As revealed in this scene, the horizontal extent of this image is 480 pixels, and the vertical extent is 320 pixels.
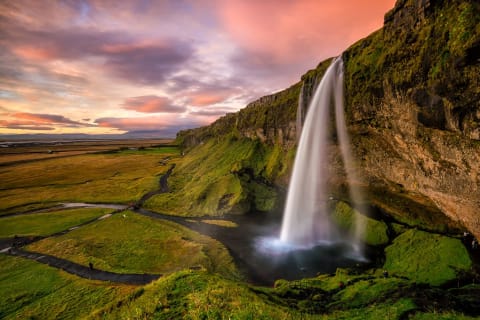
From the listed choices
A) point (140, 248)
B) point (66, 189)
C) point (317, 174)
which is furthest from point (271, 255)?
point (66, 189)

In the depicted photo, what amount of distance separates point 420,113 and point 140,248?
136 ft

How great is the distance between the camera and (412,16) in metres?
25.7

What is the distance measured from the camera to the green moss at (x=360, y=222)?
33.4 meters

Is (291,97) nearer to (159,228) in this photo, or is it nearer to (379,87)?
(379,87)

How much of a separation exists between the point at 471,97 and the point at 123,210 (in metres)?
64.5

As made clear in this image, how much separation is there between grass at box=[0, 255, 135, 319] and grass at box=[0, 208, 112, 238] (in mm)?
17605

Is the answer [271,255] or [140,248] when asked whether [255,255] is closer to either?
[271,255]

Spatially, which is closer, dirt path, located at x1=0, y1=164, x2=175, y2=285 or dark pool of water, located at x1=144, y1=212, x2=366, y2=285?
dirt path, located at x1=0, y1=164, x2=175, y2=285

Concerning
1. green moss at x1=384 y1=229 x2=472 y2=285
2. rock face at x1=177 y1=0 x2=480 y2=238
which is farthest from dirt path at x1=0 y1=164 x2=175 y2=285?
rock face at x1=177 y1=0 x2=480 y2=238

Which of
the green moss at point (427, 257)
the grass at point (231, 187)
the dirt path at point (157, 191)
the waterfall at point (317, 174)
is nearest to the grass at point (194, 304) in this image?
the green moss at point (427, 257)

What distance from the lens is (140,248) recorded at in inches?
1410

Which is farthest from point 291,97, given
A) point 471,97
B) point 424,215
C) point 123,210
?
point 123,210

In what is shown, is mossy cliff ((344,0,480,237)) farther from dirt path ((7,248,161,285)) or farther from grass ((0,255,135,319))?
grass ((0,255,135,319))

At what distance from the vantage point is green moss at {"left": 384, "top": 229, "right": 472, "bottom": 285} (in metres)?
22.3
